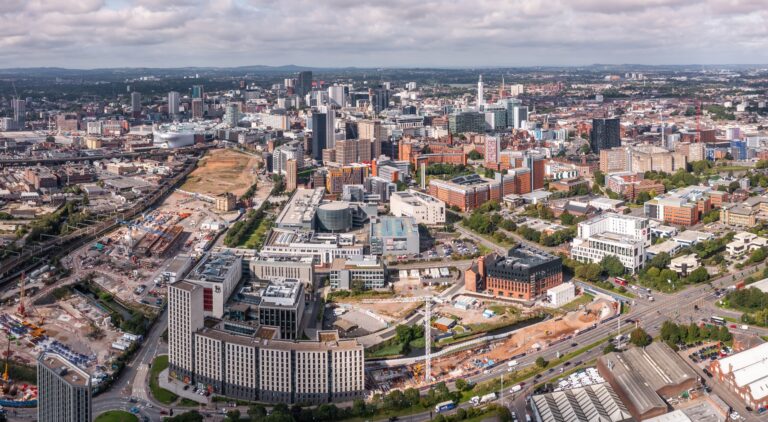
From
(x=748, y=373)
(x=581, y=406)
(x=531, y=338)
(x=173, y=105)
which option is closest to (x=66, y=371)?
(x=581, y=406)

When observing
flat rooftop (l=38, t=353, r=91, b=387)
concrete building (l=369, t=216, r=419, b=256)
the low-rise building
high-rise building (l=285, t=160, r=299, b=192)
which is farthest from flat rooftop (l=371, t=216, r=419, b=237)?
flat rooftop (l=38, t=353, r=91, b=387)

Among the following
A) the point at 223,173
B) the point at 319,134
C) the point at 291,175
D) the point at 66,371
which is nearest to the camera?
the point at 66,371

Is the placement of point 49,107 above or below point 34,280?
above

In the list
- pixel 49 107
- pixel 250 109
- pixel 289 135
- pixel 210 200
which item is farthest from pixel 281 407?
pixel 49 107

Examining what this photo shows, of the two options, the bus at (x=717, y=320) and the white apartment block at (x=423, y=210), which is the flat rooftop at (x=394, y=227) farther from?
the bus at (x=717, y=320)

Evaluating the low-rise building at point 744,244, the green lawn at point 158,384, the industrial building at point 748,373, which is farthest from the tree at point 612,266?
the green lawn at point 158,384

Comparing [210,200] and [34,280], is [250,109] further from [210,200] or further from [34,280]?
[34,280]

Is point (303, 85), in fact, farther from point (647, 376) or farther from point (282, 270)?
point (647, 376)
